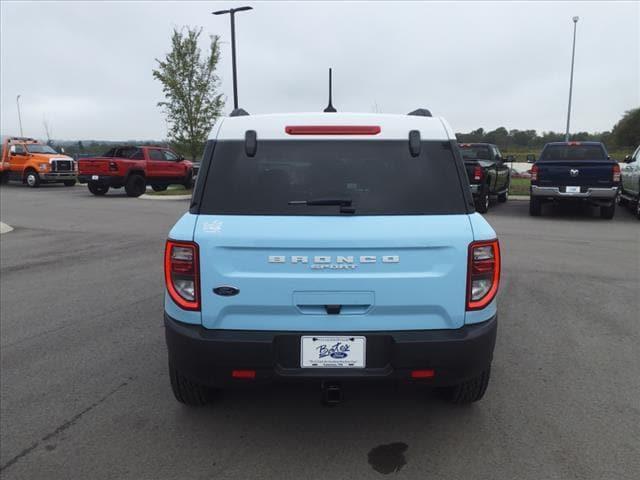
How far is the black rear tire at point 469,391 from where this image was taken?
3393 mm

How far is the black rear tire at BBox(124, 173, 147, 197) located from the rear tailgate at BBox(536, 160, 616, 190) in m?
15.2

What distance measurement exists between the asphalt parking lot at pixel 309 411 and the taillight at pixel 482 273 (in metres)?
0.81

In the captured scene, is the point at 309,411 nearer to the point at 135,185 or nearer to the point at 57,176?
the point at 135,185

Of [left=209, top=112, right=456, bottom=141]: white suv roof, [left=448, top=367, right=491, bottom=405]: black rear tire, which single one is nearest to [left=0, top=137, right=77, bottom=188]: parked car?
[left=209, top=112, right=456, bottom=141]: white suv roof

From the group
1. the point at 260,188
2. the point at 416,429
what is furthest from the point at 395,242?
the point at 416,429

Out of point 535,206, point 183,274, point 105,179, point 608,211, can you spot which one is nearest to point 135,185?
point 105,179

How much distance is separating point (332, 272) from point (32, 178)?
28509 millimetres

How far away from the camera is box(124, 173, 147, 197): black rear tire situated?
2153 centimetres

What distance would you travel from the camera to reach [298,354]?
2.82 meters

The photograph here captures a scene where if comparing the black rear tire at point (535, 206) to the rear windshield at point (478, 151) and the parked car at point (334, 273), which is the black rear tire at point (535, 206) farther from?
the parked car at point (334, 273)

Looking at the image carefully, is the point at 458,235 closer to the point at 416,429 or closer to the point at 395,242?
the point at 395,242

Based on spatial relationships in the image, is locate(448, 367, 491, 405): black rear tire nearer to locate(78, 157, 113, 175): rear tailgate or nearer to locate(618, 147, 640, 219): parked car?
locate(618, 147, 640, 219): parked car

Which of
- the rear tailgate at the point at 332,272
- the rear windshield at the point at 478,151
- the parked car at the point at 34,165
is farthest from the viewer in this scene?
the parked car at the point at 34,165

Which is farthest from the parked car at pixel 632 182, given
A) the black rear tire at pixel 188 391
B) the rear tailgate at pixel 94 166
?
the rear tailgate at pixel 94 166
